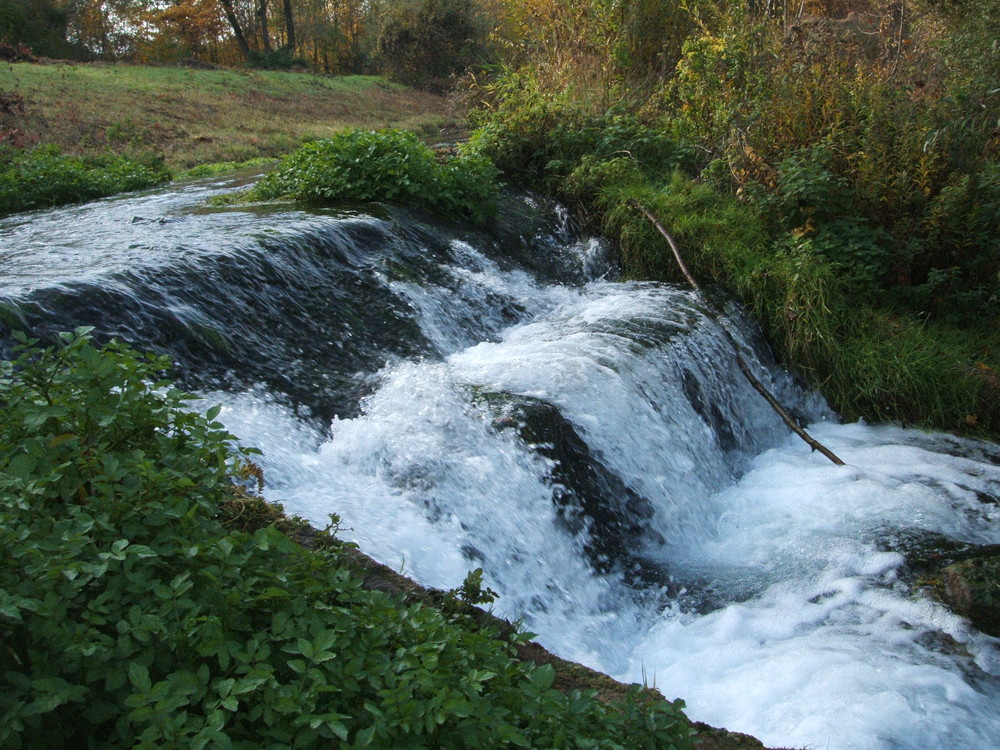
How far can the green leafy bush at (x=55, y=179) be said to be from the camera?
8172mm

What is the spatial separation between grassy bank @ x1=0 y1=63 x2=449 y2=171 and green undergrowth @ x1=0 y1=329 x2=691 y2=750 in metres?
10.3

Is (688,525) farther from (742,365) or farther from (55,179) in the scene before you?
(55,179)

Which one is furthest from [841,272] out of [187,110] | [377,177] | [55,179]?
[187,110]

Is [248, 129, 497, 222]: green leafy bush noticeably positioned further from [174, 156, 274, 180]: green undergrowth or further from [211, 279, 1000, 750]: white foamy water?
[174, 156, 274, 180]: green undergrowth

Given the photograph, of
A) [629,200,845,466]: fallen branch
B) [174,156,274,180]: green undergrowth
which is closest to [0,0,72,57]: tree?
[174,156,274,180]: green undergrowth

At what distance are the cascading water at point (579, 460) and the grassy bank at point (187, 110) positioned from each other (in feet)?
24.1

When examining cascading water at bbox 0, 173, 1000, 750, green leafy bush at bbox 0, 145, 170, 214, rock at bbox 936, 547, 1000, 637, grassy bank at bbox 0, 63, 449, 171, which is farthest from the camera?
grassy bank at bbox 0, 63, 449, 171

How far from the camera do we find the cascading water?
11.9ft

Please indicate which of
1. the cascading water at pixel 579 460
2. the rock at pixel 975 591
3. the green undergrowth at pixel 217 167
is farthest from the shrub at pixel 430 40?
the rock at pixel 975 591

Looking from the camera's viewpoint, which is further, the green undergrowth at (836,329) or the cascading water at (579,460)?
the green undergrowth at (836,329)

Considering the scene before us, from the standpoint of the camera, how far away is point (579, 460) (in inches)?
182

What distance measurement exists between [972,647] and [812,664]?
0.83 metres

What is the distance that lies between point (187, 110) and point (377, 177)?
13.9 m

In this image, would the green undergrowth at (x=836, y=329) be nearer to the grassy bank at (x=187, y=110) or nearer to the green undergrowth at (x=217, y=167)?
the green undergrowth at (x=217, y=167)
